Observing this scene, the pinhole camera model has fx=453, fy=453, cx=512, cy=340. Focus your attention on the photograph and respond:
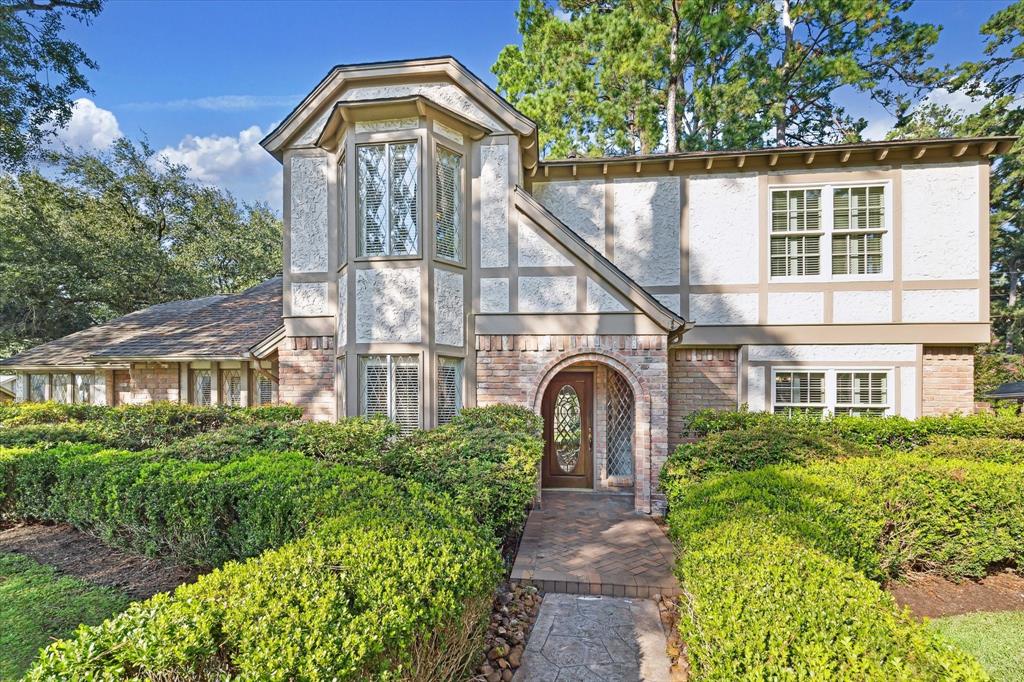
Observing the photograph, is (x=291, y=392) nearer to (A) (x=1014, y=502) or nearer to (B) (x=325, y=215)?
(B) (x=325, y=215)

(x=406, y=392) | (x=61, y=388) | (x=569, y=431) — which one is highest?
(x=406, y=392)

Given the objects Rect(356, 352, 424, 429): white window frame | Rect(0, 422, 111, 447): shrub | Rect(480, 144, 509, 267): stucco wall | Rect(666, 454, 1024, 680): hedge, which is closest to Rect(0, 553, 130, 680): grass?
Rect(0, 422, 111, 447): shrub

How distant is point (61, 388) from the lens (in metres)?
14.5

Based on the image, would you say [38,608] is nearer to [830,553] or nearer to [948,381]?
[830,553]

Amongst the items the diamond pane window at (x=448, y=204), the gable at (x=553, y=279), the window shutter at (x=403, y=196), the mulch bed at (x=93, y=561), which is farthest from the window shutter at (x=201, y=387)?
the gable at (x=553, y=279)

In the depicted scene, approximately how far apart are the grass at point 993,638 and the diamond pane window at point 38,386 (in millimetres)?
21860

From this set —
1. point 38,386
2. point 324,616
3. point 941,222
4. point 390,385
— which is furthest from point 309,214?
point 38,386

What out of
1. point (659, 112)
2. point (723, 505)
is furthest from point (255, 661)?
point (659, 112)

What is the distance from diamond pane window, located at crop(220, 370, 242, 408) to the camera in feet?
40.4

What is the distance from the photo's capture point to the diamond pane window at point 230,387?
12.3m

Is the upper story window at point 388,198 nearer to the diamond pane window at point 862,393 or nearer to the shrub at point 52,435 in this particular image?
the shrub at point 52,435

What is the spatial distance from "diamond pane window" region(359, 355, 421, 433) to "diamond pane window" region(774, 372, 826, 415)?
23.7 ft

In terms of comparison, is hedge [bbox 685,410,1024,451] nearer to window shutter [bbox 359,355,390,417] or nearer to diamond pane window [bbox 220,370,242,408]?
window shutter [bbox 359,355,390,417]

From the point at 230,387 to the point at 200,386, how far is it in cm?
93
